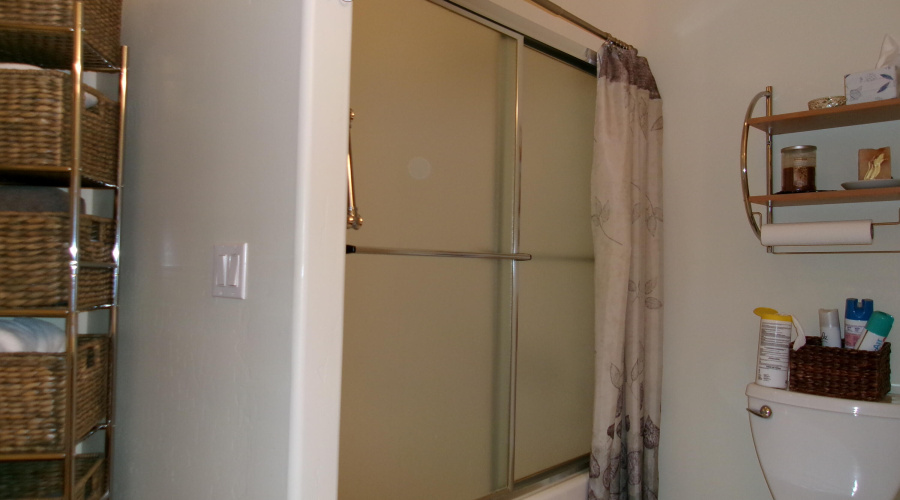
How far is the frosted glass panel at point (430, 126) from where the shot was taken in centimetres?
153

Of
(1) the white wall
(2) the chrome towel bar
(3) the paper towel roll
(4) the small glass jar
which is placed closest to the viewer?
(1) the white wall

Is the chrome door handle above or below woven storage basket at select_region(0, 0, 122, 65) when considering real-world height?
below

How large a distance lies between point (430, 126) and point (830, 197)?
108 centimetres

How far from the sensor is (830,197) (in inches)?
64.7

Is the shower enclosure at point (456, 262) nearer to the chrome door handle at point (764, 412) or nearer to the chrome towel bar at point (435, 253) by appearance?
the chrome towel bar at point (435, 253)

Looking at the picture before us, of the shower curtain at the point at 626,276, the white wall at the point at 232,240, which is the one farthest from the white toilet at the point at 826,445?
the white wall at the point at 232,240

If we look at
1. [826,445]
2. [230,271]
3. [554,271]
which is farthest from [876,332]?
[230,271]

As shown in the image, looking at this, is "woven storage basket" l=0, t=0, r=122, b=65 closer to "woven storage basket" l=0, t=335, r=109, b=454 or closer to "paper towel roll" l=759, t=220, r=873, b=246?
"woven storage basket" l=0, t=335, r=109, b=454

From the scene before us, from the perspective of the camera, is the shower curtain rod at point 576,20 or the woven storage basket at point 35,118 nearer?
the woven storage basket at point 35,118

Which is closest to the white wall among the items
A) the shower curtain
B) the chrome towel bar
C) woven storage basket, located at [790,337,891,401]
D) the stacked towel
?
the stacked towel

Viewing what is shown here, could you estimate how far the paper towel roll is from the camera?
1.60 m

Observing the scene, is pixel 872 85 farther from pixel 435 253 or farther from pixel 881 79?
pixel 435 253

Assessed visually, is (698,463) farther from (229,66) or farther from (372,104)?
(229,66)

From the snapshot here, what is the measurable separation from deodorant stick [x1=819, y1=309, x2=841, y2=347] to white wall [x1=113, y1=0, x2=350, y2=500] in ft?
4.54
